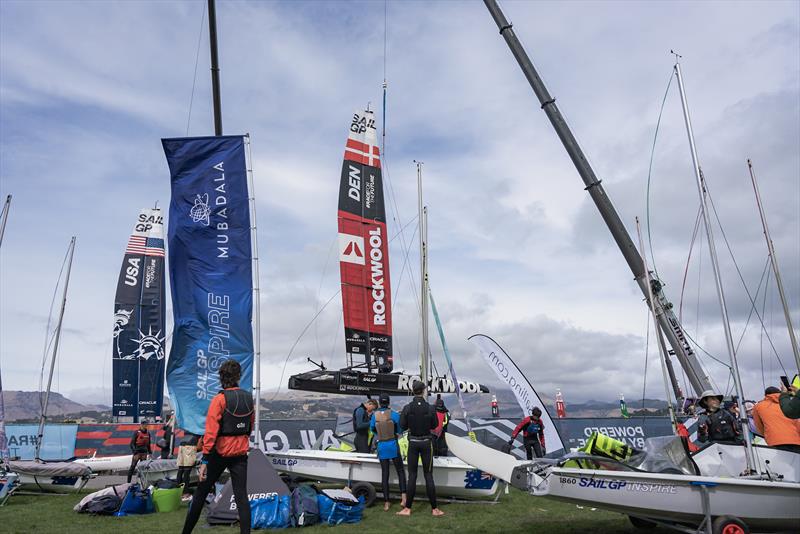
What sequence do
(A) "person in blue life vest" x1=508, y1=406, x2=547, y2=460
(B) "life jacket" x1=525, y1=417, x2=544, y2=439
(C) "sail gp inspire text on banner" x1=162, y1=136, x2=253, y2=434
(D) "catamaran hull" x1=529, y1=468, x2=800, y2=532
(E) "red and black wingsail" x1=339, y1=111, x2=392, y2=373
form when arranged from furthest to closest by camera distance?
(E) "red and black wingsail" x1=339, y1=111, x2=392, y2=373, (B) "life jacket" x1=525, y1=417, x2=544, y2=439, (A) "person in blue life vest" x1=508, y1=406, x2=547, y2=460, (C) "sail gp inspire text on banner" x1=162, y1=136, x2=253, y2=434, (D) "catamaran hull" x1=529, y1=468, x2=800, y2=532

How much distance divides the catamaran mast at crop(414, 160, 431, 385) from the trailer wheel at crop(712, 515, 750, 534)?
8.79 metres

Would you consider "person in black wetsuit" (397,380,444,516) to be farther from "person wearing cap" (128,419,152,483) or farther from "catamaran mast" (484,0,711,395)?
"person wearing cap" (128,419,152,483)

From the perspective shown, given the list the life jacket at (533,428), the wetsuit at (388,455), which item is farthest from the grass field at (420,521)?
the life jacket at (533,428)

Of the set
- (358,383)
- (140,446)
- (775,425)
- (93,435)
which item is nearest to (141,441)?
(140,446)

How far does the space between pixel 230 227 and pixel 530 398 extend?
9.12 m

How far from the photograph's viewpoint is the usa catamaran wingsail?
1531 centimetres

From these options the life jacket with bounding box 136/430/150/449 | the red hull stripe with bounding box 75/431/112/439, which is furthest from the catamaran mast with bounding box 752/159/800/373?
the red hull stripe with bounding box 75/431/112/439

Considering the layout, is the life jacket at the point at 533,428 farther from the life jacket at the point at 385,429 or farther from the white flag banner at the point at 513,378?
the life jacket at the point at 385,429

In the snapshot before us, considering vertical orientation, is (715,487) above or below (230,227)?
below

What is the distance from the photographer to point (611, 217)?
14672mm

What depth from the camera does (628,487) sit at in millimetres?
5719

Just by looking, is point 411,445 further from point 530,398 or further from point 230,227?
point 530,398

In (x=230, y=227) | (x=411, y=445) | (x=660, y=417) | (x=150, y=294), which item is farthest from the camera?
(x=150, y=294)

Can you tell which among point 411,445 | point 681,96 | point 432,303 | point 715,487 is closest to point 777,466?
point 715,487
